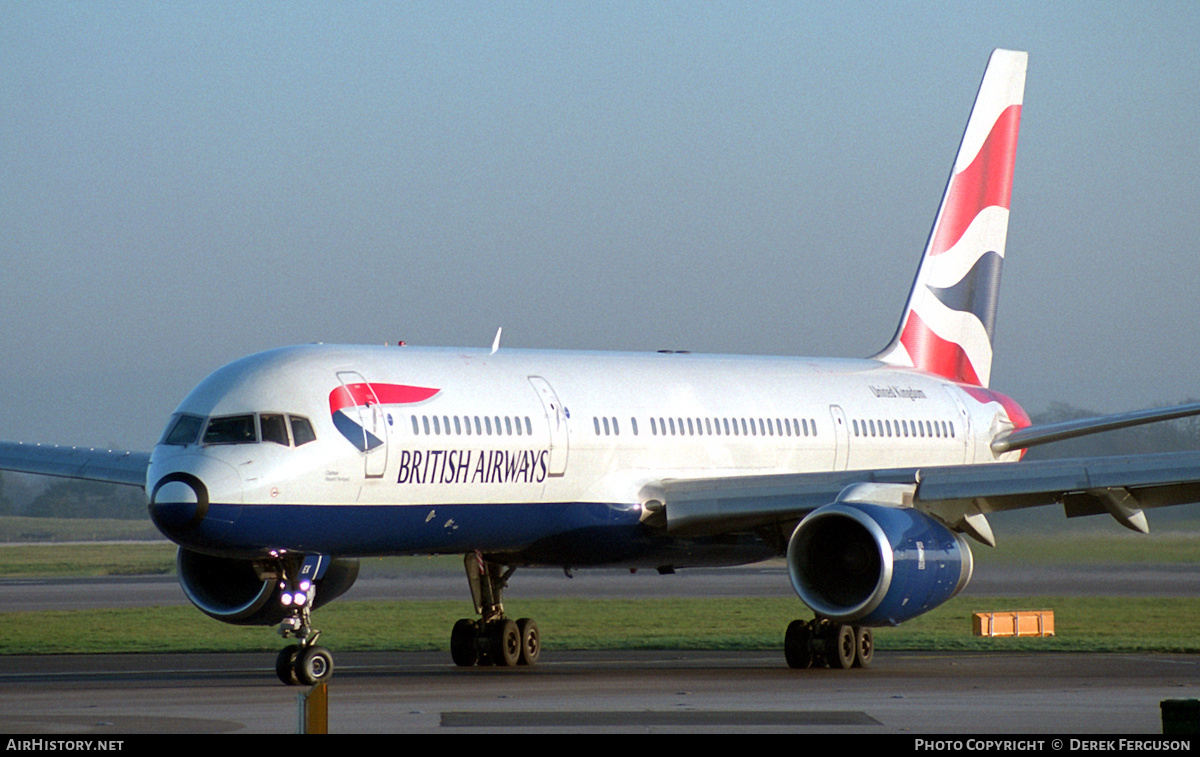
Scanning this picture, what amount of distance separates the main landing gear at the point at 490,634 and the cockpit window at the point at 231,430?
5.43m

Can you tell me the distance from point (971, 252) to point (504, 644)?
1225 cm

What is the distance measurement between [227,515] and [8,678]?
207 inches

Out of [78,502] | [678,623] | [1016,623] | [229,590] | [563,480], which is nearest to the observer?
[563,480]

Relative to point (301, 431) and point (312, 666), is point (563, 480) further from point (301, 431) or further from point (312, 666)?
point (312, 666)

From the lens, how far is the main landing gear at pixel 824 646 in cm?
2392

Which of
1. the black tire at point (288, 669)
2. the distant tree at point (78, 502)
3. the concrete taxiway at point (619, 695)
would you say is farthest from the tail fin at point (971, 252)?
the distant tree at point (78, 502)

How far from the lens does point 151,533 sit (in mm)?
98125

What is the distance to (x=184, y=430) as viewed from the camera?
65.2ft

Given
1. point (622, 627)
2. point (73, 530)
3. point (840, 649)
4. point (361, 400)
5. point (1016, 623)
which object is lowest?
point (840, 649)

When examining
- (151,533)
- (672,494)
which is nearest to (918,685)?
(672,494)

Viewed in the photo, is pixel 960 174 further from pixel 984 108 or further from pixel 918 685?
pixel 918 685

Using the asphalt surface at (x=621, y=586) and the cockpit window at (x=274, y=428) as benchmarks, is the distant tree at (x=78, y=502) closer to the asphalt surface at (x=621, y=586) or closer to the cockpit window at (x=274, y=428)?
the asphalt surface at (x=621, y=586)

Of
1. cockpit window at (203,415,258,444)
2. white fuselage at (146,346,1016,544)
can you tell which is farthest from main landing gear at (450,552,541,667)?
cockpit window at (203,415,258,444)

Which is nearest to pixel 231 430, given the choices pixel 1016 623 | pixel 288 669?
pixel 288 669
